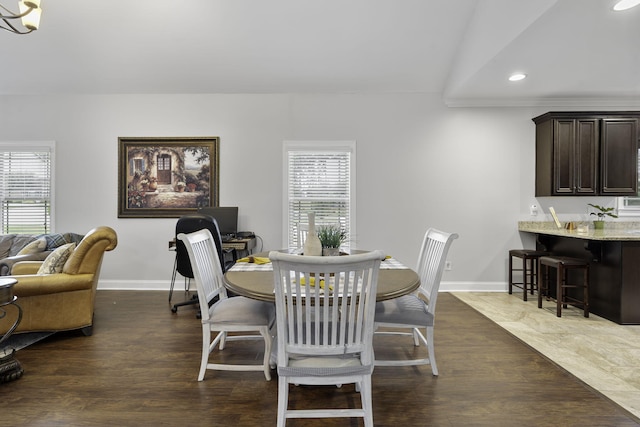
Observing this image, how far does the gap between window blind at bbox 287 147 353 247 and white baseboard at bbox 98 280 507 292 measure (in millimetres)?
1584

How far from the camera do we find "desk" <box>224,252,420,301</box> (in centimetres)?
174

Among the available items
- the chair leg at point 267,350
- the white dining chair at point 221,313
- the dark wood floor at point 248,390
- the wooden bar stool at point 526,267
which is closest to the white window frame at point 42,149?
the dark wood floor at point 248,390

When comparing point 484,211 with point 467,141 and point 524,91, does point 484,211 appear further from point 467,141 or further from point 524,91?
point 524,91

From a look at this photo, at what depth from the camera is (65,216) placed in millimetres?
4652

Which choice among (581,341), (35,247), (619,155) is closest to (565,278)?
(581,341)

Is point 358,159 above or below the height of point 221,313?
above

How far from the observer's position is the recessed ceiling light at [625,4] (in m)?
2.52

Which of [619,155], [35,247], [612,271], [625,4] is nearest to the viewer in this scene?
[625,4]

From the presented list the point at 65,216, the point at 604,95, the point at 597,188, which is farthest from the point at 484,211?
the point at 65,216

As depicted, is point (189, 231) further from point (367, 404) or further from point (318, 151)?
point (367, 404)

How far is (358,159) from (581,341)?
3.04 m

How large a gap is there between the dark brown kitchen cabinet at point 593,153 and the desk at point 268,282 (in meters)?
3.28

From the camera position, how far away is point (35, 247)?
12.5ft

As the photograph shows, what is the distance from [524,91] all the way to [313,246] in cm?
370
